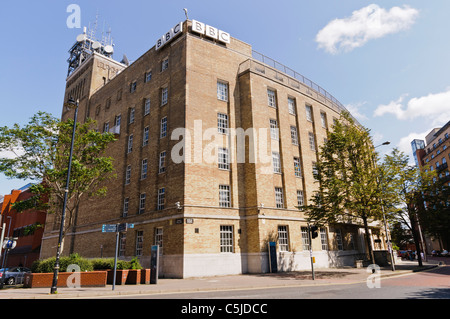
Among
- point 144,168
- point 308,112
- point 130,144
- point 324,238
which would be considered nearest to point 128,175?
point 144,168

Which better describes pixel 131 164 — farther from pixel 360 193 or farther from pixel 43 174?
pixel 360 193

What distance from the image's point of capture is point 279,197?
2612 centimetres

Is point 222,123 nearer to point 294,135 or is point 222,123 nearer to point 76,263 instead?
point 294,135

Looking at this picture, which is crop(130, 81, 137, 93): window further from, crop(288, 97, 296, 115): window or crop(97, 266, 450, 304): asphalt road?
crop(97, 266, 450, 304): asphalt road

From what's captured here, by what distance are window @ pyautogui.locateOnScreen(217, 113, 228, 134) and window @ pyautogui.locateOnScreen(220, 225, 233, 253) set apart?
8494 millimetres

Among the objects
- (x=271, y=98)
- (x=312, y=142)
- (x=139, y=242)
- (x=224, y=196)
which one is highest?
(x=271, y=98)

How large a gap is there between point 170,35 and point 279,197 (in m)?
19.2

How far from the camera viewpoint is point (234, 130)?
26.2m

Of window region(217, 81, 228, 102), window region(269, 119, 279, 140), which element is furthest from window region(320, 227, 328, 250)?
window region(217, 81, 228, 102)

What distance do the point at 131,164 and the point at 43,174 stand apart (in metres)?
9.09

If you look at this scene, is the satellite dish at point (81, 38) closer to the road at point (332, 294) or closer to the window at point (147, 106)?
the window at point (147, 106)

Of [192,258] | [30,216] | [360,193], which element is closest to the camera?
[192,258]

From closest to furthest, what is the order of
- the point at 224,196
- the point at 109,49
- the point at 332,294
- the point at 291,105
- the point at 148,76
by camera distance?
1. the point at 332,294
2. the point at 224,196
3. the point at 148,76
4. the point at 291,105
5. the point at 109,49
